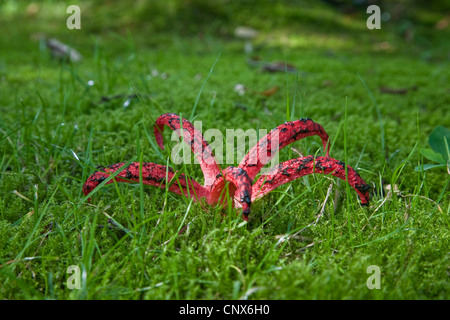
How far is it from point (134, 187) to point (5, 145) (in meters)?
→ 0.93

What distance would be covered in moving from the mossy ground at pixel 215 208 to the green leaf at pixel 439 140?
0.36 feet

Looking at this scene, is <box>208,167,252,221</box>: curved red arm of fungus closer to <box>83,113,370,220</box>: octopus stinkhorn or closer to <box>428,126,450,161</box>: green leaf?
<box>83,113,370,220</box>: octopus stinkhorn

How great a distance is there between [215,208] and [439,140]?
5.01 feet

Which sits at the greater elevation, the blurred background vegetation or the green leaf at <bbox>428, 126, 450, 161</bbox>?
the blurred background vegetation

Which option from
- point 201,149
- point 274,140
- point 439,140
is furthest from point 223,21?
point 274,140

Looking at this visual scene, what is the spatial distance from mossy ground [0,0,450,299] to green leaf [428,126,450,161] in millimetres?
111

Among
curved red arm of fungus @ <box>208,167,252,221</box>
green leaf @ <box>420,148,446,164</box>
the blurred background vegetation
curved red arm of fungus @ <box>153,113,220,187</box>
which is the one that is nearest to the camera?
curved red arm of fungus @ <box>208,167,252,221</box>

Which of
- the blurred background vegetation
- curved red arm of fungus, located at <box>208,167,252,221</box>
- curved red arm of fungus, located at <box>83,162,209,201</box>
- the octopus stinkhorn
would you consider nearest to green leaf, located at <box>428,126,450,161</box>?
the octopus stinkhorn

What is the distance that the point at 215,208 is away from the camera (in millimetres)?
1688

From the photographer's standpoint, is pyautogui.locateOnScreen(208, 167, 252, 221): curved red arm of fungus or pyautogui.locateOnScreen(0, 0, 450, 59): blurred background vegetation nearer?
pyautogui.locateOnScreen(208, 167, 252, 221): curved red arm of fungus

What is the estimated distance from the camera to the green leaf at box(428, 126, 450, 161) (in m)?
2.27

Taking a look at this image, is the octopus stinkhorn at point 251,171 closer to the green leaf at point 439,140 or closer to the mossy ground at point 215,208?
the mossy ground at point 215,208

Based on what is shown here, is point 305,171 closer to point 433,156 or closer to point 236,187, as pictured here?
point 236,187

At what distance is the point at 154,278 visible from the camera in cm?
136
